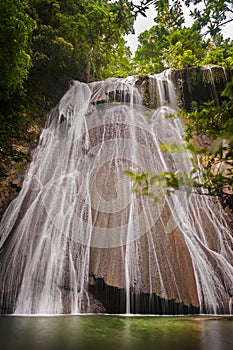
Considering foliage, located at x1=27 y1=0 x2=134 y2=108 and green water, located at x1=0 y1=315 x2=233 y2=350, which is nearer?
green water, located at x1=0 y1=315 x2=233 y2=350

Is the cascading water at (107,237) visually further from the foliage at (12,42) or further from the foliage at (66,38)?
the foliage at (66,38)

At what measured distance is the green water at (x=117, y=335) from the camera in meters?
2.36

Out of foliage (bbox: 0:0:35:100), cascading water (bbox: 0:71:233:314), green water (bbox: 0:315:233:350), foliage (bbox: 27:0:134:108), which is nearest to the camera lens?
green water (bbox: 0:315:233:350)

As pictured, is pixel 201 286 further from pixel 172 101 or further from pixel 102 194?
pixel 172 101

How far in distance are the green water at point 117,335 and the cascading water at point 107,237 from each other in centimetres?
127

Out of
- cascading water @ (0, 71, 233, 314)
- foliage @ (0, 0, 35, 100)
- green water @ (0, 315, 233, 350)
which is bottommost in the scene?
green water @ (0, 315, 233, 350)

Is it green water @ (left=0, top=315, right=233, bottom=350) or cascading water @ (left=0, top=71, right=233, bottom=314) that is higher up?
cascading water @ (left=0, top=71, right=233, bottom=314)

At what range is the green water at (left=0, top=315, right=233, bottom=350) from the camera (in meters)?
2.36

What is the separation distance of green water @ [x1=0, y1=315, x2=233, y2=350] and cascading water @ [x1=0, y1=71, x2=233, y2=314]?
1.27 metres

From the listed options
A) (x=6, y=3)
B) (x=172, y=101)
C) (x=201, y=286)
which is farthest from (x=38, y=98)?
(x=201, y=286)

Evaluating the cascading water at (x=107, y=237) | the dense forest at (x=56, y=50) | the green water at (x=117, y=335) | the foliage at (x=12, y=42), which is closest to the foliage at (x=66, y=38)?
the dense forest at (x=56, y=50)

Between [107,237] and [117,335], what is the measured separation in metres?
2.96

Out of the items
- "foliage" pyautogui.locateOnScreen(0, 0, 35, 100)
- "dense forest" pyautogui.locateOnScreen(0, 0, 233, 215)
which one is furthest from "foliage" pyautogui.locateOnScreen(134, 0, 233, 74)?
"foliage" pyautogui.locateOnScreen(0, 0, 35, 100)

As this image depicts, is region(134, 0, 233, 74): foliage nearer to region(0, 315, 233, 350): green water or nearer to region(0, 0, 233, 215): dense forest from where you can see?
region(0, 0, 233, 215): dense forest
